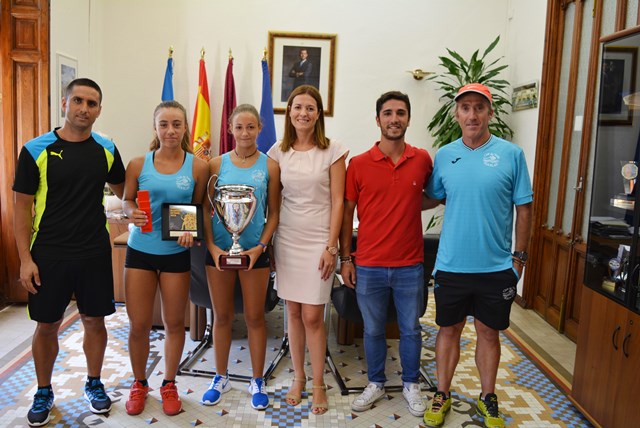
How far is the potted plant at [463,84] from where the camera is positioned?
457 cm

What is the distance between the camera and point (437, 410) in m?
2.40

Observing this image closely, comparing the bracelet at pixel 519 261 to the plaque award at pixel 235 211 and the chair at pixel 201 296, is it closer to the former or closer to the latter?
the plaque award at pixel 235 211

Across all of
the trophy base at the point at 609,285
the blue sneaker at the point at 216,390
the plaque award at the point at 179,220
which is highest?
the plaque award at the point at 179,220

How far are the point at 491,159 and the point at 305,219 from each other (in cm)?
86

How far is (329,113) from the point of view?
5031mm

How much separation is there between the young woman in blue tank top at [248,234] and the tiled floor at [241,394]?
0.36 feet

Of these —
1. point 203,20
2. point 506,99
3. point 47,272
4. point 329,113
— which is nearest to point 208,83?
point 203,20

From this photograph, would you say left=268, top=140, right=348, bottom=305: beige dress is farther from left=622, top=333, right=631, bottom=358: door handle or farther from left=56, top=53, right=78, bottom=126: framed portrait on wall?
left=56, top=53, right=78, bottom=126: framed portrait on wall

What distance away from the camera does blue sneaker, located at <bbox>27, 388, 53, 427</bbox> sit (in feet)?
7.36

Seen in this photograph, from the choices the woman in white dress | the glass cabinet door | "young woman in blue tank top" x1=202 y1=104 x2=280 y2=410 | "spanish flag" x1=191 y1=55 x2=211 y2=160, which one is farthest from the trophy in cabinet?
"spanish flag" x1=191 y1=55 x2=211 y2=160

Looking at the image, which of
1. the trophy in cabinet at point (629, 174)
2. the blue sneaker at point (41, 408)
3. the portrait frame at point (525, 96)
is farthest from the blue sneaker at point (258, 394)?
the portrait frame at point (525, 96)

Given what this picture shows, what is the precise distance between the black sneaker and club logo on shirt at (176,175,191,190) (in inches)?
41.2

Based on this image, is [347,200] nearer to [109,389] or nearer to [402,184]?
[402,184]

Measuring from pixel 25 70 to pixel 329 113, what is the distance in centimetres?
261
